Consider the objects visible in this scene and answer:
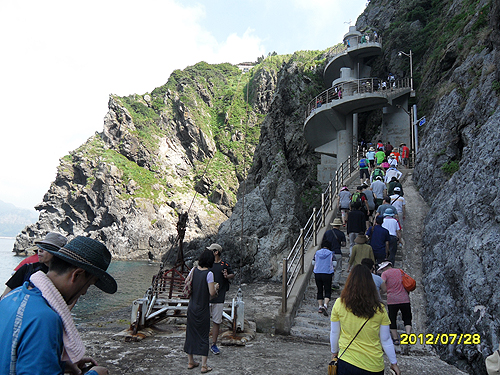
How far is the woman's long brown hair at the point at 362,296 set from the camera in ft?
8.13

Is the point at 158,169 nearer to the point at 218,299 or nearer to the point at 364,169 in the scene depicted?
the point at 364,169

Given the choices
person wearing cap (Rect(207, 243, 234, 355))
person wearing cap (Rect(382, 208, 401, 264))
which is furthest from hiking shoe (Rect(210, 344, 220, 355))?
person wearing cap (Rect(382, 208, 401, 264))

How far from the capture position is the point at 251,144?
61844 mm

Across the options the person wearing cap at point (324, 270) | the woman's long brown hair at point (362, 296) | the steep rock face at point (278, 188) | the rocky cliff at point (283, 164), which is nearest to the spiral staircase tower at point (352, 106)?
the rocky cliff at point (283, 164)

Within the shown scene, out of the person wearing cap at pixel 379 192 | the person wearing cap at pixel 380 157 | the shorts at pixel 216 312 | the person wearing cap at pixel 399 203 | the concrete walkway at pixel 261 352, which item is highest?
the person wearing cap at pixel 380 157

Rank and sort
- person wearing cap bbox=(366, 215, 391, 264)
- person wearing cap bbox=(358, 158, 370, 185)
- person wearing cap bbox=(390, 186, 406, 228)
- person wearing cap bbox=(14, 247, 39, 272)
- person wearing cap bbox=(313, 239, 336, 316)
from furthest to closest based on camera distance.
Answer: person wearing cap bbox=(358, 158, 370, 185)
person wearing cap bbox=(390, 186, 406, 228)
person wearing cap bbox=(366, 215, 391, 264)
person wearing cap bbox=(313, 239, 336, 316)
person wearing cap bbox=(14, 247, 39, 272)

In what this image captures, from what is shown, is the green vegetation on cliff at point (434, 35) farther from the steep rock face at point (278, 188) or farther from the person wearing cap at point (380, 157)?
the steep rock face at point (278, 188)

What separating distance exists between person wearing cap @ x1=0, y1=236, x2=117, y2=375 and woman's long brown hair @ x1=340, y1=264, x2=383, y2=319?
6.07 ft

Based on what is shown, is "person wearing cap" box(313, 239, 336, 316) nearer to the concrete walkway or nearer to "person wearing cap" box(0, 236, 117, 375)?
the concrete walkway

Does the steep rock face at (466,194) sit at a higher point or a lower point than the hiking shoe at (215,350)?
higher

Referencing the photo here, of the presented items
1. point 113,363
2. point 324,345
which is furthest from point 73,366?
point 324,345
